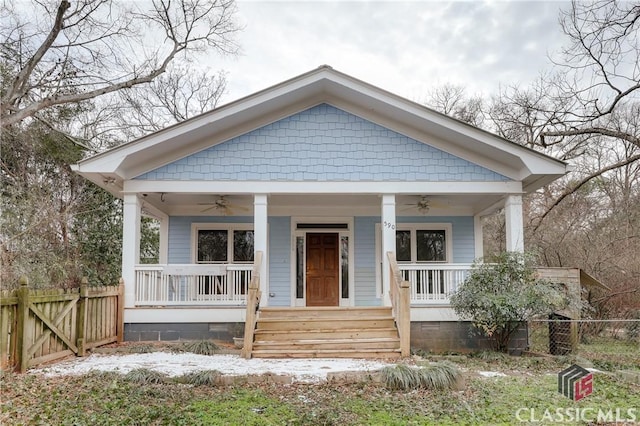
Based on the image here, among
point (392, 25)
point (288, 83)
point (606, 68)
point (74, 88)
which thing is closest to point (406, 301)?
point (288, 83)

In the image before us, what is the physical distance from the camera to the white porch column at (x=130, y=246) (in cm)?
966

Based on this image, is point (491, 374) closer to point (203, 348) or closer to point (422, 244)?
point (203, 348)

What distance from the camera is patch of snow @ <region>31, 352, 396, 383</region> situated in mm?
6637

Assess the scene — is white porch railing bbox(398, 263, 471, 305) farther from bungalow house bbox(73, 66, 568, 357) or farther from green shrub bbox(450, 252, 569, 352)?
green shrub bbox(450, 252, 569, 352)

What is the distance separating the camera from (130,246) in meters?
9.74

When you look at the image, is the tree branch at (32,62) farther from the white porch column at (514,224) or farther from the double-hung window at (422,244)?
the white porch column at (514,224)

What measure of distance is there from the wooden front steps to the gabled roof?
12.2 ft

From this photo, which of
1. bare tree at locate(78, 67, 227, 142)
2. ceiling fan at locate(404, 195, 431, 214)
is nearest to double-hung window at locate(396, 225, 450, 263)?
A: ceiling fan at locate(404, 195, 431, 214)

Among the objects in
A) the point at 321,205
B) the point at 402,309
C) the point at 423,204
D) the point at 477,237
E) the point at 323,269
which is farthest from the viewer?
the point at 477,237

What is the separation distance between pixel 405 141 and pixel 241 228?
16.2 ft

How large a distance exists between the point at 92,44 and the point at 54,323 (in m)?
10.5

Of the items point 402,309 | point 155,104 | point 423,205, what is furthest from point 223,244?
point 155,104

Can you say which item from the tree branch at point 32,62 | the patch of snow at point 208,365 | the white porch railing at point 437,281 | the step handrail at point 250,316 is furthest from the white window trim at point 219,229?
the tree branch at point 32,62

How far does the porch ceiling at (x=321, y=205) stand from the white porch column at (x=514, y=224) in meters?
1.29
